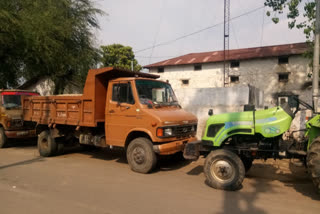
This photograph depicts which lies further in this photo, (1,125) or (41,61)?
(41,61)

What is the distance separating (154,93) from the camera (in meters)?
6.59

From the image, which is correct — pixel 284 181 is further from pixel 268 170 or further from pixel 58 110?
pixel 58 110

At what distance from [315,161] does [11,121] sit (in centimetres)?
1008

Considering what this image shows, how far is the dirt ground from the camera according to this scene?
13.1 feet

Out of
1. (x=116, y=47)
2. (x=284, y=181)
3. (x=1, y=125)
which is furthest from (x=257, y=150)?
(x=116, y=47)

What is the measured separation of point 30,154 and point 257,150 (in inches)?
303

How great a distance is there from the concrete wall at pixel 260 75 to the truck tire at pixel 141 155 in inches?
586

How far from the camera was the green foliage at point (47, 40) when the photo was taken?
12250mm

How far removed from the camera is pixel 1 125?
943cm

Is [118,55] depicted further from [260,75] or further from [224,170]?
[224,170]

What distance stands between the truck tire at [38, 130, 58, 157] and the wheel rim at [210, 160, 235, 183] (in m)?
5.61

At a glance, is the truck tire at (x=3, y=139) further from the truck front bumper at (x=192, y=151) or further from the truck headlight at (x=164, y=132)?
the truck front bumper at (x=192, y=151)

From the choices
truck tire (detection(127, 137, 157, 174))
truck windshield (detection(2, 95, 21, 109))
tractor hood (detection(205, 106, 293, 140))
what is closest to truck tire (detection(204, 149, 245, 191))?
tractor hood (detection(205, 106, 293, 140))

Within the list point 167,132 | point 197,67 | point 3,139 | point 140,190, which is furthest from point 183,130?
point 197,67
